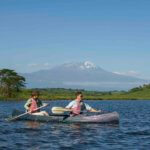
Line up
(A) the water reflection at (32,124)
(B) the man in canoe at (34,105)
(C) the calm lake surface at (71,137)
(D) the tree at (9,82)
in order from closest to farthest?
1. (C) the calm lake surface at (71,137)
2. (A) the water reflection at (32,124)
3. (B) the man in canoe at (34,105)
4. (D) the tree at (9,82)

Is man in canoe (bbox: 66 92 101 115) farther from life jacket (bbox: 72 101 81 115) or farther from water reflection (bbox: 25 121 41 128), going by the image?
water reflection (bbox: 25 121 41 128)

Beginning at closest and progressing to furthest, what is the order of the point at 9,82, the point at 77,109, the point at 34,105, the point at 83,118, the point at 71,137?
the point at 71,137 → the point at 83,118 → the point at 77,109 → the point at 34,105 → the point at 9,82

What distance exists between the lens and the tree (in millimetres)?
135875

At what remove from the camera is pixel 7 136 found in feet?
99.9

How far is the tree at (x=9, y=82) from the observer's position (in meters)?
136

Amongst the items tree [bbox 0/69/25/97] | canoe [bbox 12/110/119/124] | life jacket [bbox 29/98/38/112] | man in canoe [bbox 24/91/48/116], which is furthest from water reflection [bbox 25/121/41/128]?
tree [bbox 0/69/25/97]

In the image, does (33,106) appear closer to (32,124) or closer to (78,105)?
(32,124)

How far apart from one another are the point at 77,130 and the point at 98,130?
148 centimetres

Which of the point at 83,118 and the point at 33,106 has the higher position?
the point at 33,106

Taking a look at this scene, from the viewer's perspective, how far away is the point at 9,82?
136 meters

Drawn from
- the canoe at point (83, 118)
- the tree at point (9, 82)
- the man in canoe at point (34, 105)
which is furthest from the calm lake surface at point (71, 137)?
the tree at point (9, 82)

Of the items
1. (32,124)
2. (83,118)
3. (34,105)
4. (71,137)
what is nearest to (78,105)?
(83,118)

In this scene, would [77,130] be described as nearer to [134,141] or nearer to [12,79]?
[134,141]

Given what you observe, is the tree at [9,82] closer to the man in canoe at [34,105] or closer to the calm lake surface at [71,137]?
the man in canoe at [34,105]
